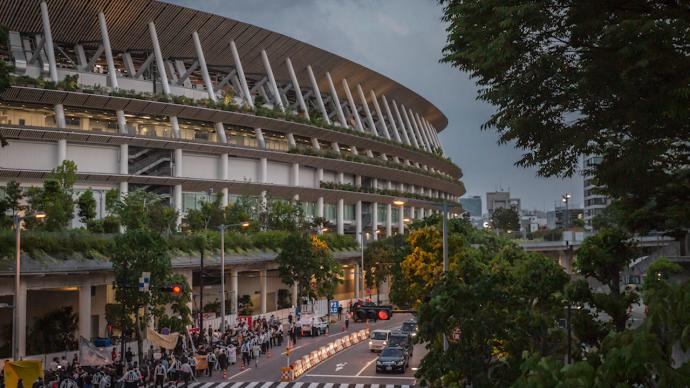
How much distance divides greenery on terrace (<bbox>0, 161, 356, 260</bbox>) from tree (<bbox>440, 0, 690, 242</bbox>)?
83.4ft

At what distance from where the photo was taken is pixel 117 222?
54062 mm

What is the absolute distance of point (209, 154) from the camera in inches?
3049

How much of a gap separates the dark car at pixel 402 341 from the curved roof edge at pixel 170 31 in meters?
45.4

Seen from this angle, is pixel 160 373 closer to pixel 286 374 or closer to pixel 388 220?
pixel 286 374

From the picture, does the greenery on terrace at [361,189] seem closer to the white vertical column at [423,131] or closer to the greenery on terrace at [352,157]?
the greenery on terrace at [352,157]

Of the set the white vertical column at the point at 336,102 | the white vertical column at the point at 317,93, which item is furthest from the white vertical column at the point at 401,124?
the white vertical column at the point at 317,93

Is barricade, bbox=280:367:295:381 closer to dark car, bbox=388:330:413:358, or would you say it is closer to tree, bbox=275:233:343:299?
dark car, bbox=388:330:413:358

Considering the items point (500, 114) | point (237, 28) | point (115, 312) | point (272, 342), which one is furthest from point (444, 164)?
point (500, 114)

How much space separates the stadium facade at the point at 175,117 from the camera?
216 feet

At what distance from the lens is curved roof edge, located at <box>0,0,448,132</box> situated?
71.0 m

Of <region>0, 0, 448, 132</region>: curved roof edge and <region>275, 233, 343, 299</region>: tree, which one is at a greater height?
<region>0, 0, 448, 132</region>: curved roof edge

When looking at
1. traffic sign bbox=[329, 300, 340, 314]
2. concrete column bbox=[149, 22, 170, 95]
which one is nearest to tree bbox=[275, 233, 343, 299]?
traffic sign bbox=[329, 300, 340, 314]

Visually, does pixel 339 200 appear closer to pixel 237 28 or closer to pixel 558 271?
pixel 237 28

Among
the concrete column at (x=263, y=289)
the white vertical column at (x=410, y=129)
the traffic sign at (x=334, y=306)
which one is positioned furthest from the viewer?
the white vertical column at (x=410, y=129)
